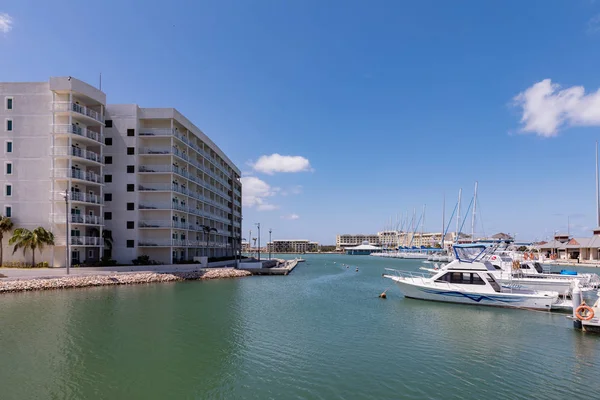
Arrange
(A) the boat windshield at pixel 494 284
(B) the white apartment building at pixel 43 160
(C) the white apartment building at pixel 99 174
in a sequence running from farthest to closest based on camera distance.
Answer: (C) the white apartment building at pixel 99 174, (B) the white apartment building at pixel 43 160, (A) the boat windshield at pixel 494 284

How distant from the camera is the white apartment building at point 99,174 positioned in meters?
40.0

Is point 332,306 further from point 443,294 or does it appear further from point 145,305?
point 145,305

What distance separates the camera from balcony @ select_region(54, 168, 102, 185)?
132ft

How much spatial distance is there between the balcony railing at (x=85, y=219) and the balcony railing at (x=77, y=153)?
7.13 metres

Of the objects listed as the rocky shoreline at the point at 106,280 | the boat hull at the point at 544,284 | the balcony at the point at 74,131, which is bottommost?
the rocky shoreline at the point at 106,280

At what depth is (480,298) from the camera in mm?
26500

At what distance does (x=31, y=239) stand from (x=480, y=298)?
144ft

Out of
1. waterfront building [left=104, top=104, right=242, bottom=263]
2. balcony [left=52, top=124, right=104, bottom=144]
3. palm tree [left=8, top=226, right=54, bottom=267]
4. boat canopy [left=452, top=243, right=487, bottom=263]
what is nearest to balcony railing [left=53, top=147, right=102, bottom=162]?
balcony [left=52, top=124, right=104, bottom=144]

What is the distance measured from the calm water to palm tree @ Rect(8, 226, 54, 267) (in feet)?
41.5

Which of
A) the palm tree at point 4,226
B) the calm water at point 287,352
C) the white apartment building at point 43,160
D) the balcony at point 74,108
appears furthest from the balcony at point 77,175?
the calm water at point 287,352

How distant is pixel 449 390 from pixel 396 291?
76.5 ft

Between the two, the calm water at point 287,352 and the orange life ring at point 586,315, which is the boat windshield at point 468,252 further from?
the orange life ring at point 586,315

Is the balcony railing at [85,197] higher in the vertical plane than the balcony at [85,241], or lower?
higher

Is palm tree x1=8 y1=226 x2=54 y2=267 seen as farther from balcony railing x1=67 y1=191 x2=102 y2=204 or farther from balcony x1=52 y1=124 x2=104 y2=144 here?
balcony x1=52 y1=124 x2=104 y2=144
